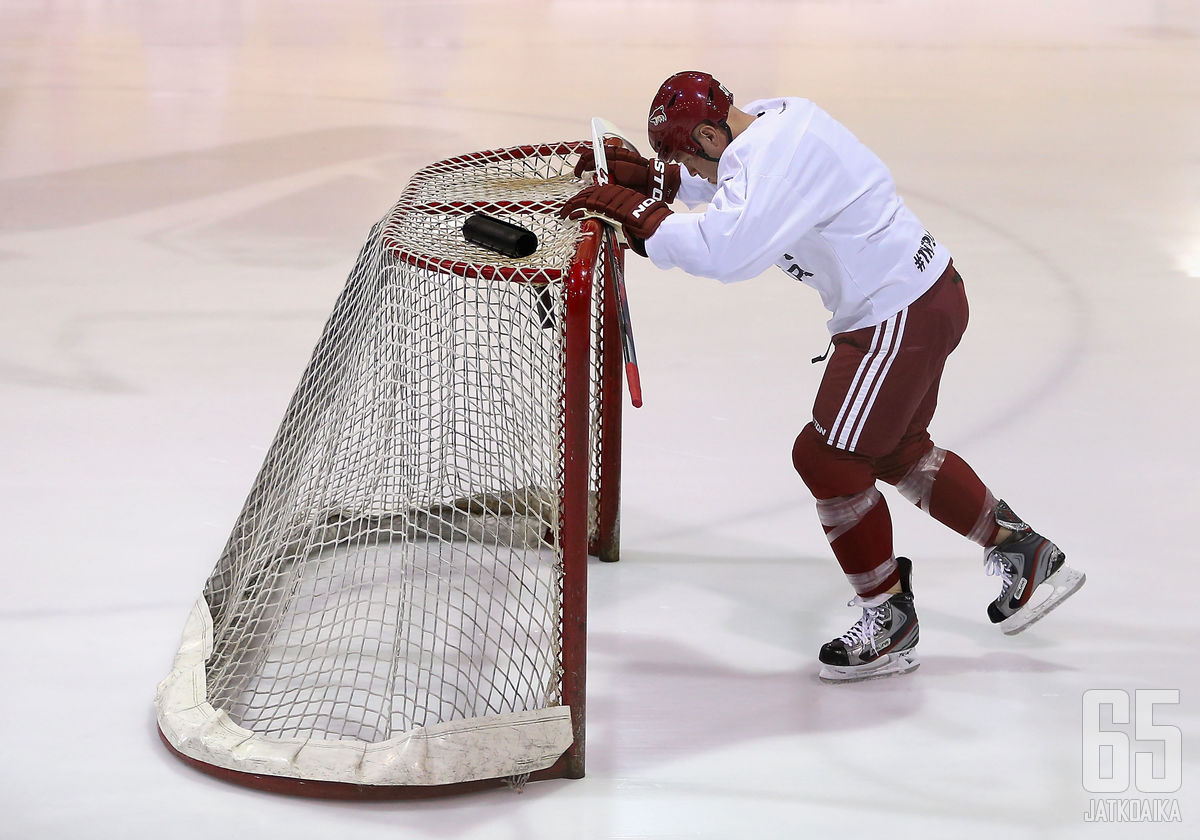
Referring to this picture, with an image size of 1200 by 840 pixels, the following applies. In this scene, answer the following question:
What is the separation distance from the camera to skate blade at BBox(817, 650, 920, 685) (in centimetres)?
218

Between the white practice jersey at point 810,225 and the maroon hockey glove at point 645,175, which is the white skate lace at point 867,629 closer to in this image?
the white practice jersey at point 810,225

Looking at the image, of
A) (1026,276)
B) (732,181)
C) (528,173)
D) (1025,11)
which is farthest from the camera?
(1025,11)

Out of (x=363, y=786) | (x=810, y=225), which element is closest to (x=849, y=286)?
(x=810, y=225)

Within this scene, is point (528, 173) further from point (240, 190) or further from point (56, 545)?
point (240, 190)

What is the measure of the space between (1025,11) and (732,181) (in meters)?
7.75

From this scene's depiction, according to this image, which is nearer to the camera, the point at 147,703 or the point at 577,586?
the point at 577,586

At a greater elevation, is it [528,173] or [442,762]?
[528,173]

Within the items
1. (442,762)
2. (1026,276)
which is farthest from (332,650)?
(1026,276)

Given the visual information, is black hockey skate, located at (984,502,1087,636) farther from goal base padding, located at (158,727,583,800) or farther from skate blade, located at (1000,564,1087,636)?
goal base padding, located at (158,727,583,800)

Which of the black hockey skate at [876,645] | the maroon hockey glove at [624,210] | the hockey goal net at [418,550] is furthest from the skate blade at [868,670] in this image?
the maroon hockey glove at [624,210]

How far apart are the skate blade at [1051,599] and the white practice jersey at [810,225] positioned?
558 millimetres

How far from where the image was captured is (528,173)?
2.51 metres

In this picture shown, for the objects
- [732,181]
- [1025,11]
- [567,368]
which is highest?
[732,181]

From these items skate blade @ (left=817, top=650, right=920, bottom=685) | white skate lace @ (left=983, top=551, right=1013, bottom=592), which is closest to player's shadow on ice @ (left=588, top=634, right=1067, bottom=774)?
skate blade @ (left=817, top=650, right=920, bottom=685)
